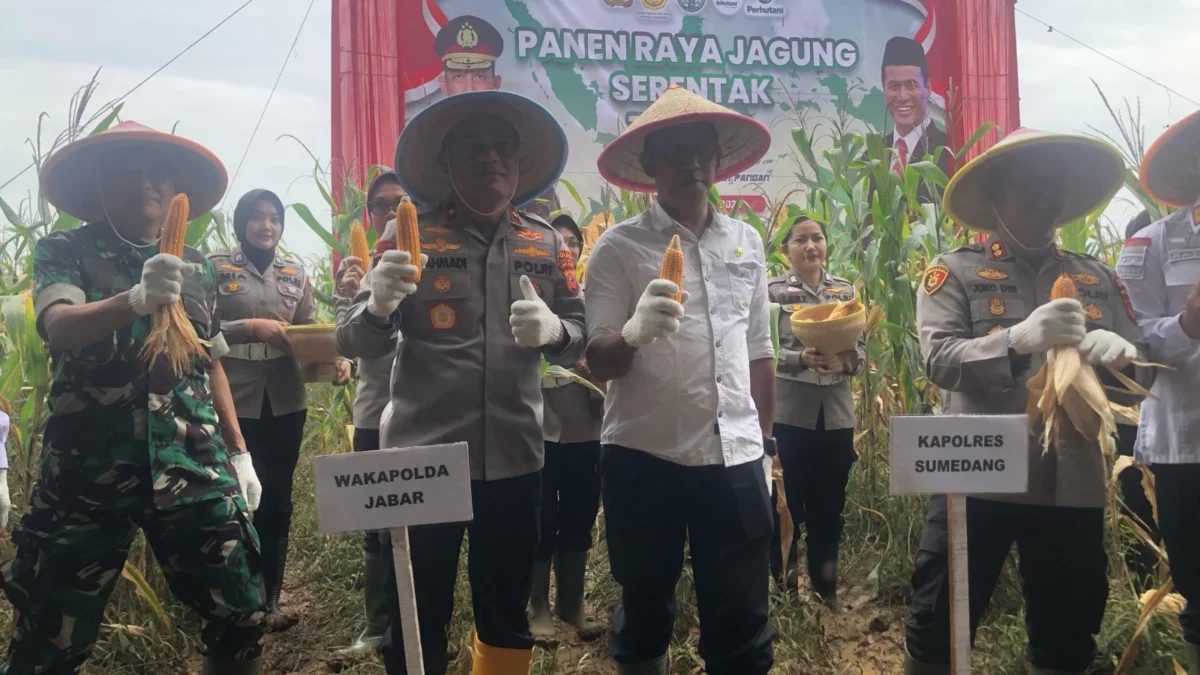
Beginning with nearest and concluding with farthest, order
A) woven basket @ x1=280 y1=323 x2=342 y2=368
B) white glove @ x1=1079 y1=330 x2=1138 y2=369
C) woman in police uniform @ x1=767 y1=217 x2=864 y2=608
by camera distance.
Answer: white glove @ x1=1079 y1=330 x2=1138 y2=369
woven basket @ x1=280 y1=323 x2=342 y2=368
woman in police uniform @ x1=767 y1=217 x2=864 y2=608

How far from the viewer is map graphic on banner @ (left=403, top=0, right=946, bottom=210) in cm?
550

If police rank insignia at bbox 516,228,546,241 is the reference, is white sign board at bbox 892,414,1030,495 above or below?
below

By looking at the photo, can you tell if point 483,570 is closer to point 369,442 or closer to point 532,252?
→ point 532,252

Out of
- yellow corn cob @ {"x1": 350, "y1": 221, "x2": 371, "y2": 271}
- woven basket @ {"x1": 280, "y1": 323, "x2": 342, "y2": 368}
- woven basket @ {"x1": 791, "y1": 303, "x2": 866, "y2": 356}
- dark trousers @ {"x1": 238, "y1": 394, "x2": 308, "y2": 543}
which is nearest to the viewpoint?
yellow corn cob @ {"x1": 350, "y1": 221, "x2": 371, "y2": 271}

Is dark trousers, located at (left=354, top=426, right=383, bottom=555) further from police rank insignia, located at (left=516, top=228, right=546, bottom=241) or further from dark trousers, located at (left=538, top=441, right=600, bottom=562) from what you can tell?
police rank insignia, located at (left=516, top=228, right=546, bottom=241)

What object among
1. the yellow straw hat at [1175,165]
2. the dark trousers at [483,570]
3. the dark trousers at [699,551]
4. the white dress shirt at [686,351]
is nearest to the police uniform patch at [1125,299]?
the yellow straw hat at [1175,165]

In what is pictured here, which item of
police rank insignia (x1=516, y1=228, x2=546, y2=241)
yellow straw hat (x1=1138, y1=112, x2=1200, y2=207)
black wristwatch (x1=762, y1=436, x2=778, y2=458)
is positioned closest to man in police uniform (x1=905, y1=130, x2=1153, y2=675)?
yellow straw hat (x1=1138, y1=112, x2=1200, y2=207)

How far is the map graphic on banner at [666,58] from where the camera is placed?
5500mm

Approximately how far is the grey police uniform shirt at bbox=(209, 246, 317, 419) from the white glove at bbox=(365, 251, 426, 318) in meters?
1.35

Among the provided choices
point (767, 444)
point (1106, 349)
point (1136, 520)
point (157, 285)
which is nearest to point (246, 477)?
point (157, 285)

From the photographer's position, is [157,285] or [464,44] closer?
[157,285]

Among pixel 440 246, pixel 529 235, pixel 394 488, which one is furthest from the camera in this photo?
pixel 529 235

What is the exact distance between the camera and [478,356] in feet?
5.40

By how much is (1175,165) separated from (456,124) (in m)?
2.08
